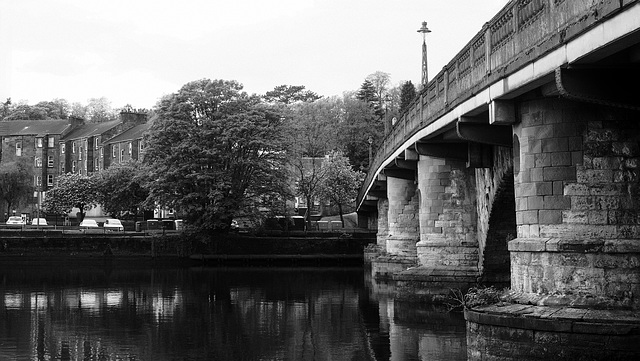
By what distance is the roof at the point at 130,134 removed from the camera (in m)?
97.4

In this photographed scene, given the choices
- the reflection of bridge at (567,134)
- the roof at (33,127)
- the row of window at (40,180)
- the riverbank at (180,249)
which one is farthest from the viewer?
the roof at (33,127)

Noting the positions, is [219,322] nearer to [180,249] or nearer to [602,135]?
[602,135]

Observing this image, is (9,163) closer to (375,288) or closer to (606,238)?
(375,288)

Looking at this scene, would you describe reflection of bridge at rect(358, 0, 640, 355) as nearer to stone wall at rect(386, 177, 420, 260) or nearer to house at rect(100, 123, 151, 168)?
stone wall at rect(386, 177, 420, 260)

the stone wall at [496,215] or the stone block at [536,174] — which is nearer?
the stone block at [536,174]

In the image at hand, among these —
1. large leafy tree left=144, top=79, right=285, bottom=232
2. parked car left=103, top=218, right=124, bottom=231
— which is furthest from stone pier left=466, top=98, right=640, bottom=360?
parked car left=103, top=218, right=124, bottom=231

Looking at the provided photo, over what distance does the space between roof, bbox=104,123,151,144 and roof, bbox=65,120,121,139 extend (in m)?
3.76

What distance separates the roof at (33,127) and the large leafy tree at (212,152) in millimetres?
49875

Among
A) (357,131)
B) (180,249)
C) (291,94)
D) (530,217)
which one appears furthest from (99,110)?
(530,217)

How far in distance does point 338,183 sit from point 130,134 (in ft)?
105

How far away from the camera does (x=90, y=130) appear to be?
10794cm

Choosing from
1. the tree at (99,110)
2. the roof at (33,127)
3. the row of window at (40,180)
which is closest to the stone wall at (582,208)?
the row of window at (40,180)

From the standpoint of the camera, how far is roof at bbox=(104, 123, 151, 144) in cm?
9744

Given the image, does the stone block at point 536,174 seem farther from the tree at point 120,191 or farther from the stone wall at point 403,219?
the tree at point 120,191
